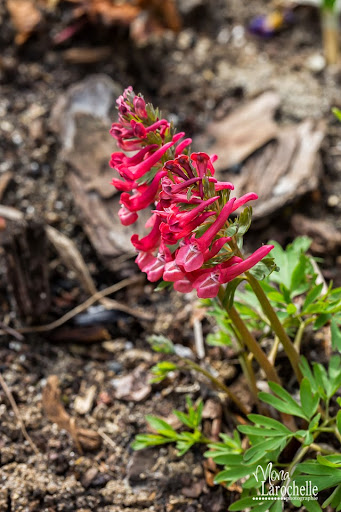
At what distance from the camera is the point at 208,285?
6.45ft

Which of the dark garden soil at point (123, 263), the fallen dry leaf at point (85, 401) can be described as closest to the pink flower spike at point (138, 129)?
the dark garden soil at point (123, 263)

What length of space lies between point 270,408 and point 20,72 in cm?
306

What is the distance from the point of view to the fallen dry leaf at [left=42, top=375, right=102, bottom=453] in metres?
2.76

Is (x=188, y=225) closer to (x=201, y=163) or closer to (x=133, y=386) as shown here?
(x=201, y=163)

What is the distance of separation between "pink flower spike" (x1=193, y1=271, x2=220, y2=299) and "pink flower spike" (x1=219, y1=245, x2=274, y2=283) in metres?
0.02

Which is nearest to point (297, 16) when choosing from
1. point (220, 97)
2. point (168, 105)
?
point (220, 97)

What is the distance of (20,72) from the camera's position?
444 centimetres

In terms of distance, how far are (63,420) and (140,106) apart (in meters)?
1.54

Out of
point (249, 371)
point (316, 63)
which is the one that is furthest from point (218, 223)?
point (316, 63)

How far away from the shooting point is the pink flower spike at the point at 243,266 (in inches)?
76.7

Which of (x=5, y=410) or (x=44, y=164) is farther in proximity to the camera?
(x=44, y=164)

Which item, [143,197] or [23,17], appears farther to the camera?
[23,17]

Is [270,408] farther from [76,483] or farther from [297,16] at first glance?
[297,16]

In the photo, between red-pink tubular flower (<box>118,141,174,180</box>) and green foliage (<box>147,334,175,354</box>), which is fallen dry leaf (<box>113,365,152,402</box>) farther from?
red-pink tubular flower (<box>118,141,174,180</box>)
